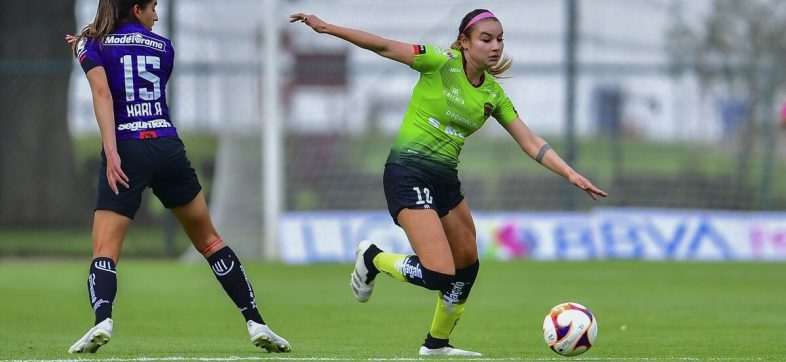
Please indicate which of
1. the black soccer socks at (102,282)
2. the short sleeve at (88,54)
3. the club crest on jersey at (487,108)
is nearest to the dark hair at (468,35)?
the club crest on jersey at (487,108)

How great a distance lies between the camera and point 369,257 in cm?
868

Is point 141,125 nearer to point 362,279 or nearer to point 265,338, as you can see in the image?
point 265,338

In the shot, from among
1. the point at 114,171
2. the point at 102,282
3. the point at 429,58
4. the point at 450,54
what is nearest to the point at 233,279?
the point at 102,282

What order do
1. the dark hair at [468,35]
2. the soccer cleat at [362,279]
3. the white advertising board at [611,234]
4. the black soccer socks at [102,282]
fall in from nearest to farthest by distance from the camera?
1. the black soccer socks at [102,282]
2. the dark hair at [468,35]
3. the soccer cleat at [362,279]
4. the white advertising board at [611,234]

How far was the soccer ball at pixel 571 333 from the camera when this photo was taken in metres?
7.80

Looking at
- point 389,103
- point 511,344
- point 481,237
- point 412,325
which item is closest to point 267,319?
point 412,325

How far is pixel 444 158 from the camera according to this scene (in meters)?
8.22

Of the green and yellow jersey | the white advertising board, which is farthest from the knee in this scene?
the white advertising board

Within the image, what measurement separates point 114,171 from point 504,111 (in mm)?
2409

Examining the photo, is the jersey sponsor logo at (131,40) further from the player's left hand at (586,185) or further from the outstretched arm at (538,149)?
the player's left hand at (586,185)

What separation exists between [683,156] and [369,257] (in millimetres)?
12837

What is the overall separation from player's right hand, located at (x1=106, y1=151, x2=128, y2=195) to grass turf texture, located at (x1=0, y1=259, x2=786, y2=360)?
0.98 metres

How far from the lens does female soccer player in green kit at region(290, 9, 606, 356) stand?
7.99 metres

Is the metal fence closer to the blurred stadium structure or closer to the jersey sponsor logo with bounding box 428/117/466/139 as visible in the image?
the blurred stadium structure
